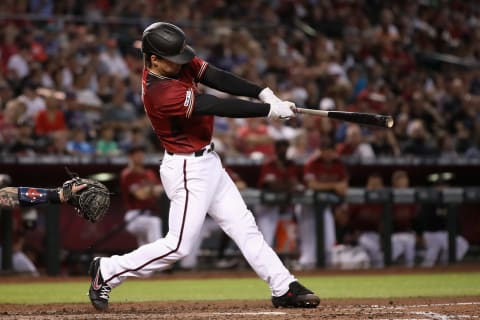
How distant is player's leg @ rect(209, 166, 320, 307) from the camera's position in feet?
20.5

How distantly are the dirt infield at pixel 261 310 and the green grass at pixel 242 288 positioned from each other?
0.67 meters

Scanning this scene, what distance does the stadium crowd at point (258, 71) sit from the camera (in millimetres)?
12234

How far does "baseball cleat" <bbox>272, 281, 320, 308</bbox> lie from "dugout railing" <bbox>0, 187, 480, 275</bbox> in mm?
4898

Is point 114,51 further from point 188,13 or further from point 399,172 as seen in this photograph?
point 399,172

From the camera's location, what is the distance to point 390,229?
11.8 metres

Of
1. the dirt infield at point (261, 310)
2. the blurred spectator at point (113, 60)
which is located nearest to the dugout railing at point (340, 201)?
the blurred spectator at point (113, 60)

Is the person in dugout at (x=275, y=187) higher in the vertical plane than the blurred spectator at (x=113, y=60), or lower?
lower

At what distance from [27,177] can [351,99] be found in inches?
237

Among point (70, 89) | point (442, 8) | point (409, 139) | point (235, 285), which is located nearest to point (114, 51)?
point (70, 89)

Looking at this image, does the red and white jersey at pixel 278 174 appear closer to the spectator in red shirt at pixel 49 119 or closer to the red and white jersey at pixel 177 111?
the spectator in red shirt at pixel 49 119

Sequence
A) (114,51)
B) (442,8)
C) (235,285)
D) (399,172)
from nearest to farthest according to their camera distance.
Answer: (235,285) < (399,172) < (114,51) < (442,8)

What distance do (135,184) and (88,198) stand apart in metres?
4.89

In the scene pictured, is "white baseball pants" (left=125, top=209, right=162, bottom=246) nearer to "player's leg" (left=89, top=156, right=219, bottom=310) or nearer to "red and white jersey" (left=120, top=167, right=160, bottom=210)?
"red and white jersey" (left=120, top=167, right=160, bottom=210)

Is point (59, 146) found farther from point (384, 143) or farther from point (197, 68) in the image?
point (197, 68)
